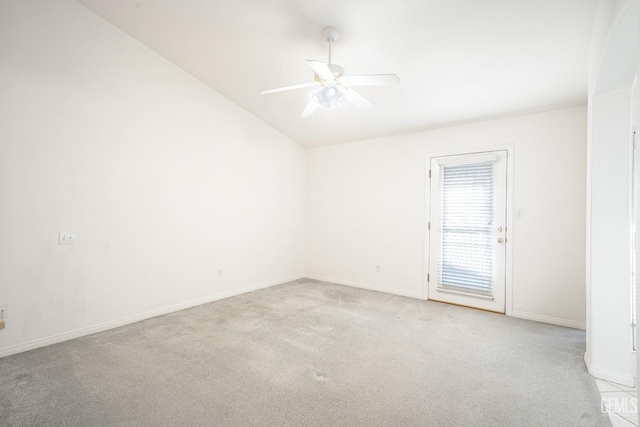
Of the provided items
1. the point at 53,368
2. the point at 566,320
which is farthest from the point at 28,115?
the point at 566,320

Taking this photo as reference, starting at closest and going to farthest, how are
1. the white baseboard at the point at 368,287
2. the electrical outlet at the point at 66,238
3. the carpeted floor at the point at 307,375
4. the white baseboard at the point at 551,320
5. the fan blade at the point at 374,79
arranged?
the carpeted floor at the point at 307,375
the fan blade at the point at 374,79
the electrical outlet at the point at 66,238
the white baseboard at the point at 551,320
the white baseboard at the point at 368,287

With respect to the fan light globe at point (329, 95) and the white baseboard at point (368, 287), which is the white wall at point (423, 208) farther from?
the fan light globe at point (329, 95)

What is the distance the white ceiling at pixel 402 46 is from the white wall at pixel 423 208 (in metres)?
0.35

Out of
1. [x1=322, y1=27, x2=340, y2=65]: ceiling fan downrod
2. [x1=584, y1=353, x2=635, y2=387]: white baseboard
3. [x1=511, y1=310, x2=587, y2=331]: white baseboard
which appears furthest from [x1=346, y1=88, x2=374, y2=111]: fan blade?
[x1=511, y1=310, x2=587, y2=331]: white baseboard

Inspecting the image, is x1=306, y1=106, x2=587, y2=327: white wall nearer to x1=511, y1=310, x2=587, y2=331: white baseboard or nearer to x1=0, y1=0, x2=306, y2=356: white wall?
x1=511, y1=310, x2=587, y2=331: white baseboard

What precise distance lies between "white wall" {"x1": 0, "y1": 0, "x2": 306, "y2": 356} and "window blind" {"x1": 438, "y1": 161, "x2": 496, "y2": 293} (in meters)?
3.01

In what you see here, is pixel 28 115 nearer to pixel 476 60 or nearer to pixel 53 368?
pixel 53 368

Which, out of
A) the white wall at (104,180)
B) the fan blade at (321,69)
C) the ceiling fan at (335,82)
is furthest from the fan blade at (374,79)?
the white wall at (104,180)

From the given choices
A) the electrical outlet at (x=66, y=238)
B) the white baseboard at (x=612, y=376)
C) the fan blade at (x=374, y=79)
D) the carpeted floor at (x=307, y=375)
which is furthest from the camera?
the electrical outlet at (x=66, y=238)

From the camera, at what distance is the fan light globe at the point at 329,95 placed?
252 cm

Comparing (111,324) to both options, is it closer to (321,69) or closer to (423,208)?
(321,69)

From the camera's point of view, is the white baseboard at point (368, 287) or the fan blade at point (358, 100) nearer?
the fan blade at point (358, 100)

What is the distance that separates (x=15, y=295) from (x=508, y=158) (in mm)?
5390

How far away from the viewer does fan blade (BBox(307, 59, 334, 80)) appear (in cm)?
211
